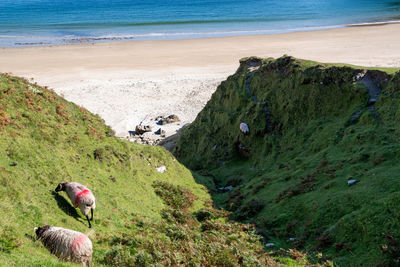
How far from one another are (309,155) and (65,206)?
1195cm

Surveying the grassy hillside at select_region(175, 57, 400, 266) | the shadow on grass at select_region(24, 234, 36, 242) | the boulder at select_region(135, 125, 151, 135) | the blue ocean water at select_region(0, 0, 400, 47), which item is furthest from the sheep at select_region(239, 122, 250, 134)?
the blue ocean water at select_region(0, 0, 400, 47)

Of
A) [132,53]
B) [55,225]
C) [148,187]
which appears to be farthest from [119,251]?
[132,53]

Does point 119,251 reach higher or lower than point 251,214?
higher

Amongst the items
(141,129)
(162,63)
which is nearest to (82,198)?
(141,129)

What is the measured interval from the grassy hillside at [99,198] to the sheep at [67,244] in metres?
0.21

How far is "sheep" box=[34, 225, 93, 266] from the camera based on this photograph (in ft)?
27.2

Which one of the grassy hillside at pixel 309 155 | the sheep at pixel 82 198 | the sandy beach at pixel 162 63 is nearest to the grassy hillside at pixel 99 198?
the sheep at pixel 82 198

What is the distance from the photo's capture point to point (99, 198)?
39.8ft

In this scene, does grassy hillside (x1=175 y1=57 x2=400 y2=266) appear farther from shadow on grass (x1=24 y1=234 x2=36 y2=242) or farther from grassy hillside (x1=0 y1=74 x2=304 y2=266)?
shadow on grass (x1=24 y1=234 x2=36 y2=242)

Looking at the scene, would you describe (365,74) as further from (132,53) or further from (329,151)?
(132,53)

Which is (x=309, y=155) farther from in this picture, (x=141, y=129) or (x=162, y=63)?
(x=162, y=63)

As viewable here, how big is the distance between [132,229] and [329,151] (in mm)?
10059

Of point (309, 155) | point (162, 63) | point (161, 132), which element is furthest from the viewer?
point (162, 63)

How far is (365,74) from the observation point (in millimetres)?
18781
